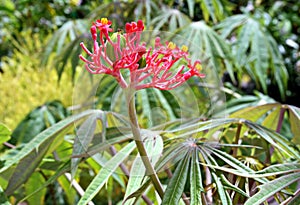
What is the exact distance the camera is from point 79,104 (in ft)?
1.69

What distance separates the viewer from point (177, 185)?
16.0 inches

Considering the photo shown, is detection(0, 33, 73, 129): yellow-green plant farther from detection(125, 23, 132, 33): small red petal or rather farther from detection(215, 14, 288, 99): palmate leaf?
detection(125, 23, 132, 33): small red petal

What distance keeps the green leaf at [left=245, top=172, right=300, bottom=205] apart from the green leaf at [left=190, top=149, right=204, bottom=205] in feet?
0.13

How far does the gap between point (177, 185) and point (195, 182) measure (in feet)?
0.05

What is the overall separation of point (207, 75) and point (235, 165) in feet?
0.43

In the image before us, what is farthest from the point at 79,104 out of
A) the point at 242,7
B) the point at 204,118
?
the point at 242,7

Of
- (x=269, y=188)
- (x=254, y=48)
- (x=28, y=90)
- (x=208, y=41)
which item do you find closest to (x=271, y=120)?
(x=269, y=188)

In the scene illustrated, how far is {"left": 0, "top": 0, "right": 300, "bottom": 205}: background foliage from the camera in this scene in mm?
447

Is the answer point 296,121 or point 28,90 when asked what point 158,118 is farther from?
point 28,90

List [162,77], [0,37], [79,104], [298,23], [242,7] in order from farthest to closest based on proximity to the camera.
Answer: [0,37] < [298,23] < [242,7] < [79,104] < [162,77]

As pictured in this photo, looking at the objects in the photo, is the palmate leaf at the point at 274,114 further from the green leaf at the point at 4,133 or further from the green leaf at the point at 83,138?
the green leaf at the point at 4,133

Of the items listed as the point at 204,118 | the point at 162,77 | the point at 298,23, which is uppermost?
the point at 162,77

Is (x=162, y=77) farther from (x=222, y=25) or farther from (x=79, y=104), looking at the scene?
(x=222, y=25)

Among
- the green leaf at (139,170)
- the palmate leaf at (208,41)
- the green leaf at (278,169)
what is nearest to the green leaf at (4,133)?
the green leaf at (139,170)
